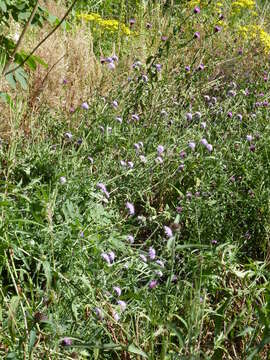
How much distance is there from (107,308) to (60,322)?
167 mm

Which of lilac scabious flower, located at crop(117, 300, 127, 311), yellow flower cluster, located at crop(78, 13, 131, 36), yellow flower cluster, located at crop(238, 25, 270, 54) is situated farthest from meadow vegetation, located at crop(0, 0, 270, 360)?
yellow flower cluster, located at crop(238, 25, 270, 54)

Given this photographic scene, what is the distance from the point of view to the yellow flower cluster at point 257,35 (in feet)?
18.8

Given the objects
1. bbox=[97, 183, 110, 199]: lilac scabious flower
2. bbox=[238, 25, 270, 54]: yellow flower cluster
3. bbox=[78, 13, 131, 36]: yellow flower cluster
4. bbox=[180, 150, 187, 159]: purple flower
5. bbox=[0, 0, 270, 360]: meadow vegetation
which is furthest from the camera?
bbox=[238, 25, 270, 54]: yellow flower cluster

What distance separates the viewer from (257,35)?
5.98 metres

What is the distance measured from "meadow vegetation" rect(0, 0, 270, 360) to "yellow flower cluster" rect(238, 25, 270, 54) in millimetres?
855

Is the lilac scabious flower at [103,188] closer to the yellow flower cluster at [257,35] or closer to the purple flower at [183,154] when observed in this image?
the purple flower at [183,154]

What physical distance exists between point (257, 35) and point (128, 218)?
3591mm

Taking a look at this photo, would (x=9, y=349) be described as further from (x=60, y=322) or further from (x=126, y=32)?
(x=126, y=32)

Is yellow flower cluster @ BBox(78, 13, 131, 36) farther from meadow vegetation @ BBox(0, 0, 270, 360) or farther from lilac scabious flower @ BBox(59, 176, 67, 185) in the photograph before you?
lilac scabious flower @ BBox(59, 176, 67, 185)

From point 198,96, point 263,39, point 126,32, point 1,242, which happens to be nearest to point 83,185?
point 1,242

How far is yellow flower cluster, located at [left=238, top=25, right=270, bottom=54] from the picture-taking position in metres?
5.74

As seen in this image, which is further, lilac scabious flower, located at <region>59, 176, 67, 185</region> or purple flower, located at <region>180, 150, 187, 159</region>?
purple flower, located at <region>180, 150, 187, 159</region>

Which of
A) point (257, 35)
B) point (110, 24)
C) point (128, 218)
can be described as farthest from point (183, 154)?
point (257, 35)

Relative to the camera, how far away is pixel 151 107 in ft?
12.7
